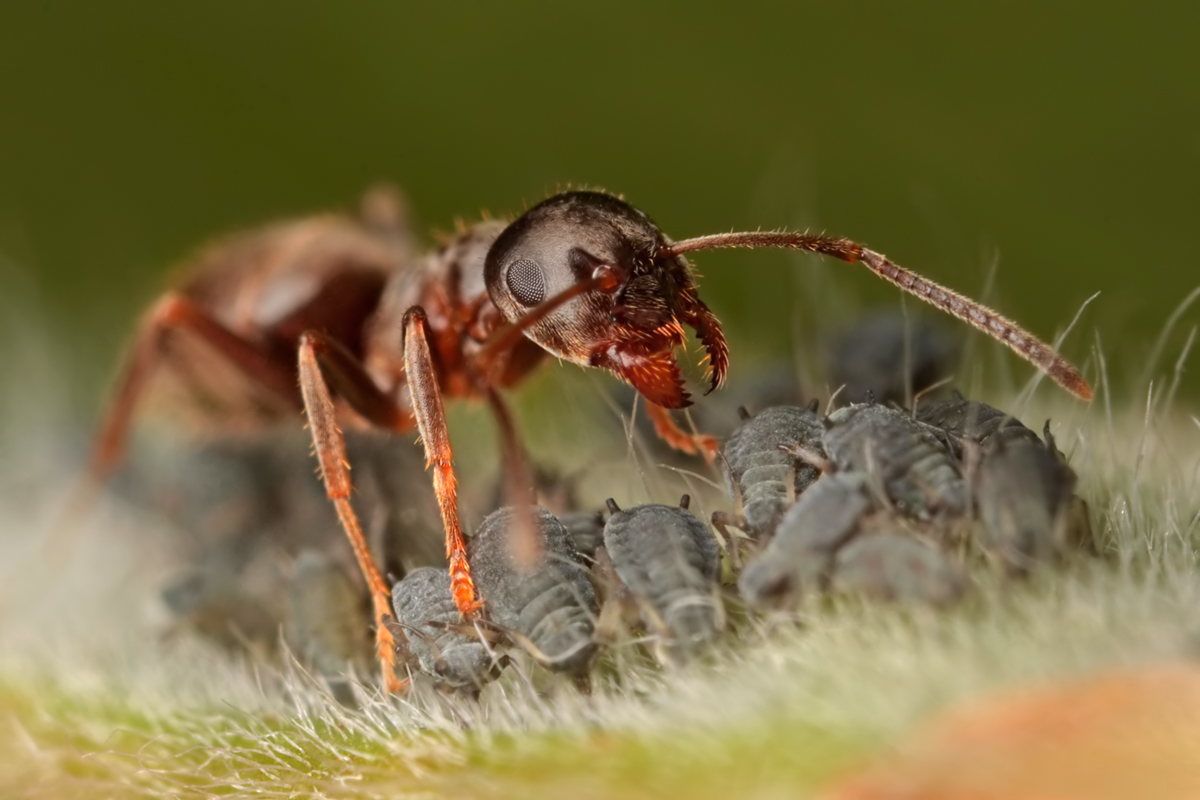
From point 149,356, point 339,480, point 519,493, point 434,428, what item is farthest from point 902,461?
point 149,356

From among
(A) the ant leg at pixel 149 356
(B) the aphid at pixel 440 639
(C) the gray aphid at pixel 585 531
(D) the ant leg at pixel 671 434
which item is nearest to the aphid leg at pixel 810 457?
(C) the gray aphid at pixel 585 531

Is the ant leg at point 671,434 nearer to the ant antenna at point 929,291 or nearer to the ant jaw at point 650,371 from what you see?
the ant jaw at point 650,371

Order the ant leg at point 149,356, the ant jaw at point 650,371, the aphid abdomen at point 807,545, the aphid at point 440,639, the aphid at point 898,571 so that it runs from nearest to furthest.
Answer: the aphid at point 898,571 < the aphid abdomen at point 807,545 < the aphid at point 440,639 < the ant jaw at point 650,371 < the ant leg at point 149,356

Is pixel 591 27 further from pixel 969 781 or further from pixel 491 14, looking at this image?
pixel 969 781

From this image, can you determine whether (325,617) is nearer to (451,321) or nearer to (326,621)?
(326,621)

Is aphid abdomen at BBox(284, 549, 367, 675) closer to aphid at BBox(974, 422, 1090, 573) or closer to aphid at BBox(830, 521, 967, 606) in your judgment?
aphid at BBox(830, 521, 967, 606)

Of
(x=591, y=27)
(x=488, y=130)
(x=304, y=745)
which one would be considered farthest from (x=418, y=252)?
(x=304, y=745)

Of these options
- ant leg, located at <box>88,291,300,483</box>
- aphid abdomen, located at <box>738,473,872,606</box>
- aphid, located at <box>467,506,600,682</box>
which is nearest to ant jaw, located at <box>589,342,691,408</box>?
aphid, located at <box>467,506,600,682</box>
